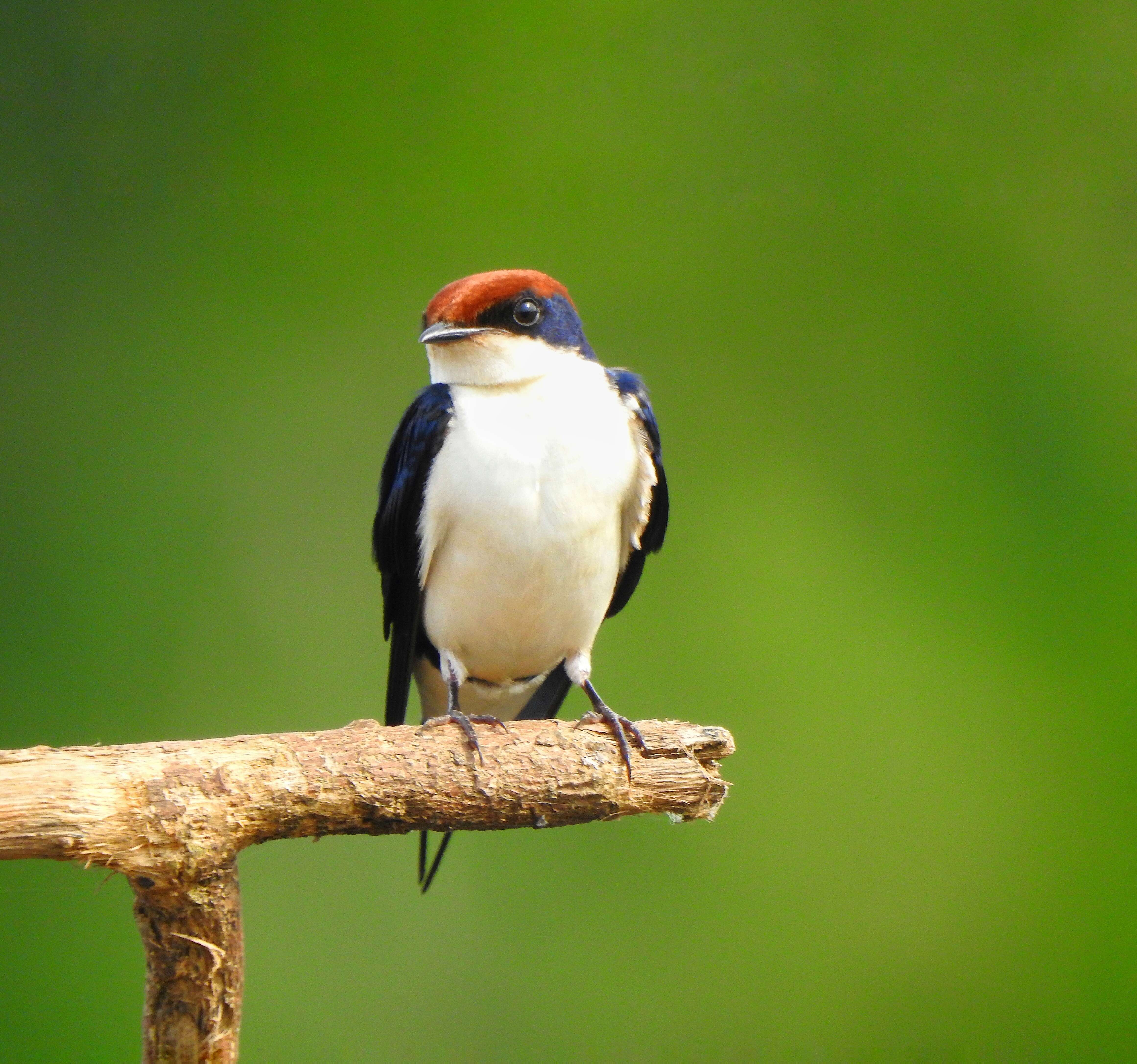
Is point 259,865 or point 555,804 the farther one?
point 259,865

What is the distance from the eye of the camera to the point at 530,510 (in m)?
1.54

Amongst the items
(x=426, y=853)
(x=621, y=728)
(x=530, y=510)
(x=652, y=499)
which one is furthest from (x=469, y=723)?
(x=426, y=853)

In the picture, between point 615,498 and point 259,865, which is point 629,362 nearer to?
point 615,498

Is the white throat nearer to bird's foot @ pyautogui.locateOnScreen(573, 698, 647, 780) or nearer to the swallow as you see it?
the swallow

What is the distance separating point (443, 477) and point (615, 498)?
0.24 metres

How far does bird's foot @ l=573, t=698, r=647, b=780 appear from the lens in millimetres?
1403

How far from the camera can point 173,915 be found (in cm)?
115

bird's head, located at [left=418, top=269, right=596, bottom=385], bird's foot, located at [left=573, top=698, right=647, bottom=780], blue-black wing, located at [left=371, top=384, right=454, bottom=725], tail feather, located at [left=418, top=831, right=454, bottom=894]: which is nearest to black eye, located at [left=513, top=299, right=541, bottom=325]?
bird's head, located at [left=418, top=269, right=596, bottom=385]

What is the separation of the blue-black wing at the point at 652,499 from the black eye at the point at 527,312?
0.49 feet

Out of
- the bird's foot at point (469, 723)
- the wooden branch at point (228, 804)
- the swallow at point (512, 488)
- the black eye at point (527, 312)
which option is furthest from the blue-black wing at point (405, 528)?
the wooden branch at point (228, 804)

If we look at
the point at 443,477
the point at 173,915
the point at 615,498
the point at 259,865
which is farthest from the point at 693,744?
the point at 259,865

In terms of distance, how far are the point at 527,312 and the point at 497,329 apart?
5 centimetres

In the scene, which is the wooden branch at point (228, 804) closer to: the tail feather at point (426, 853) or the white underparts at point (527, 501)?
the white underparts at point (527, 501)

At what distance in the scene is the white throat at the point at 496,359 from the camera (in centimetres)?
157
